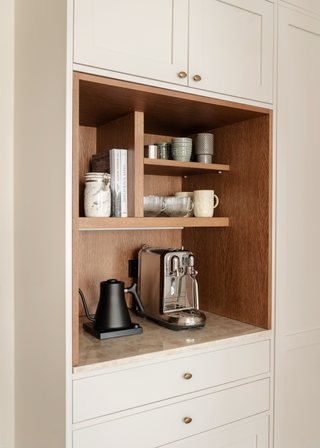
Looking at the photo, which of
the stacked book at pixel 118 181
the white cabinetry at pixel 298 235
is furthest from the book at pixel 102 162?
the white cabinetry at pixel 298 235

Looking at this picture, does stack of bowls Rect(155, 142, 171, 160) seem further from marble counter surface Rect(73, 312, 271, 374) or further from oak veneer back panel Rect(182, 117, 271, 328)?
marble counter surface Rect(73, 312, 271, 374)

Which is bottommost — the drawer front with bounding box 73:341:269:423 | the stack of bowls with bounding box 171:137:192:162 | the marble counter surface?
the drawer front with bounding box 73:341:269:423

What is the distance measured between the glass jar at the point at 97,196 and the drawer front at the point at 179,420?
0.70 metres

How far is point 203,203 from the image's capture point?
1762 millimetres

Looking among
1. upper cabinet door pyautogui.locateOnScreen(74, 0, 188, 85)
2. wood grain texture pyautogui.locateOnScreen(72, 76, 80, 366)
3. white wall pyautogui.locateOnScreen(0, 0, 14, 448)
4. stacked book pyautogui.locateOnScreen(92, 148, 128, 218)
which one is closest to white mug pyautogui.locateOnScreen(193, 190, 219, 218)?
stacked book pyautogui.locateOnScreen(92, 148, 128, 218)

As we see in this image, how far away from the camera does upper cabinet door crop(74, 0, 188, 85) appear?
3.99 ft

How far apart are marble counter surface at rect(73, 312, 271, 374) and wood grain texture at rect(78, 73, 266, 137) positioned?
0.89 metres

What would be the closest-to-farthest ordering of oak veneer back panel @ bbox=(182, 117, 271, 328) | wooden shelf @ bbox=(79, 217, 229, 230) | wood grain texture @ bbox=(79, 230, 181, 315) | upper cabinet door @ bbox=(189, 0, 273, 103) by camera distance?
wooden shelf @ bbox=(79, 217, 229, 230) < upper cabinet door @ bbox=(189, 0, 273, 103) < oak veneer back panel @ bbox=(182, 117, 271, 328) < wood grain texture @ bbox=(79, 230, 181, 315)

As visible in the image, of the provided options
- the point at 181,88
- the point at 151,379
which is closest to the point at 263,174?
the point at 181,88

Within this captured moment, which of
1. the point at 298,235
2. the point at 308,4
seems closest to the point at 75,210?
the point at 298,235

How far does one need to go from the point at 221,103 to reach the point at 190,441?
127cm

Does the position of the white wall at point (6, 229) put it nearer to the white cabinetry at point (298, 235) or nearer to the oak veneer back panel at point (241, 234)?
the oak veneer back panel at point (241, 234)

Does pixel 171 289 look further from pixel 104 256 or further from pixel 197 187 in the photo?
pixel 197 187

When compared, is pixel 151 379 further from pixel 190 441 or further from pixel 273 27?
pixel 273 27
